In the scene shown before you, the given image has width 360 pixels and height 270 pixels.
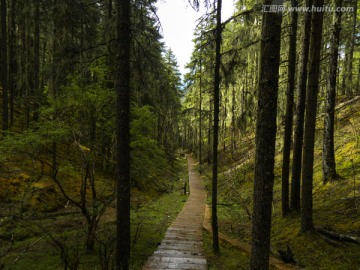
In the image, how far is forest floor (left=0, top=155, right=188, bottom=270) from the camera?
7867 millimetres

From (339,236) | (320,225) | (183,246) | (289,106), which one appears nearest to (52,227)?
(183,246)

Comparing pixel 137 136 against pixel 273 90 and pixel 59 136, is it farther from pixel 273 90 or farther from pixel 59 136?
pixel 273 90

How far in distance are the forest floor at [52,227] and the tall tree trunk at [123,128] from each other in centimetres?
40

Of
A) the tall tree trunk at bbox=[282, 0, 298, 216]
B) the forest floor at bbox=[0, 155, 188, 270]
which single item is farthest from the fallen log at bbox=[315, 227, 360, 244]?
the forest floor at bbox=[0, 155, 188, 270]

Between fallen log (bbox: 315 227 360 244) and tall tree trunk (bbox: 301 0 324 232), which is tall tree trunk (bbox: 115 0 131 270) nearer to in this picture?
tall tree trunk (bbox: 301 0 324 232)

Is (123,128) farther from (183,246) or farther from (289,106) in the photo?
(289,106)

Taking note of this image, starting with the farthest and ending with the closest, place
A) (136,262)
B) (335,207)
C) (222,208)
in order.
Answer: (222,208) < (335,207) < (136,262)

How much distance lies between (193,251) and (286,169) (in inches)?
172

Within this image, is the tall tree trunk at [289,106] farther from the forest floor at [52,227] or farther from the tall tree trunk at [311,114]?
the forest floor at [52,227]

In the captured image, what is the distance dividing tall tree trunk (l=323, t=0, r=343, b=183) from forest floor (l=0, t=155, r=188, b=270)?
24.1 feet

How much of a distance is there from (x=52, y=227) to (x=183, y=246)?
5160mm

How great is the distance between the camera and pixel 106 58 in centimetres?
998

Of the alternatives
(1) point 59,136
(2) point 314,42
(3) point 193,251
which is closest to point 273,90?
(2) point 314,42

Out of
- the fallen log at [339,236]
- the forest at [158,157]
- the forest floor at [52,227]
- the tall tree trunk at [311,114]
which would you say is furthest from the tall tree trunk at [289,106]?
the forest floor at [52,227]
